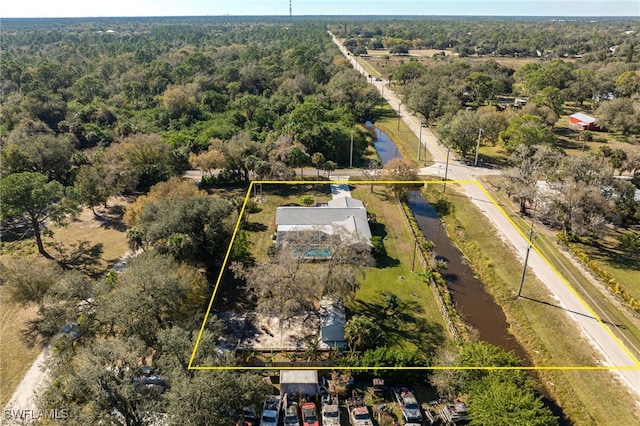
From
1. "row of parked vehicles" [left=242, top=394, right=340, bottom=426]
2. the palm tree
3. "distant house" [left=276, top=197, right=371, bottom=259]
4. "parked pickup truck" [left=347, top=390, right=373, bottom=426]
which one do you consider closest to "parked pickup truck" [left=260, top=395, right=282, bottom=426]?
"row of parked vehicles" [left=242, top=394, right=340, bottom=426]

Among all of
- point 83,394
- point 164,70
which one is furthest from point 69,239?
point 164,70

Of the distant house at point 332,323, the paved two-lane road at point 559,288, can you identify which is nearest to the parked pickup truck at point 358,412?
the distant house at point 332,323

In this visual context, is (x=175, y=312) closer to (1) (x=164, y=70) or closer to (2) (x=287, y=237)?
(2) (x=287, y=237)

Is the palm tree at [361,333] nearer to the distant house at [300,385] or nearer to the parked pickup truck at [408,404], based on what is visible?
the parked pickup truck at [408,404]

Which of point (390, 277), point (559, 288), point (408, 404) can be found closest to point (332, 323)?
point (408, 404)

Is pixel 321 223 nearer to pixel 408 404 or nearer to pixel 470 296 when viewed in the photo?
pixel 470 296

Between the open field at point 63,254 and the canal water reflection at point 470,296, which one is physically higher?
the open field at point 63,254
